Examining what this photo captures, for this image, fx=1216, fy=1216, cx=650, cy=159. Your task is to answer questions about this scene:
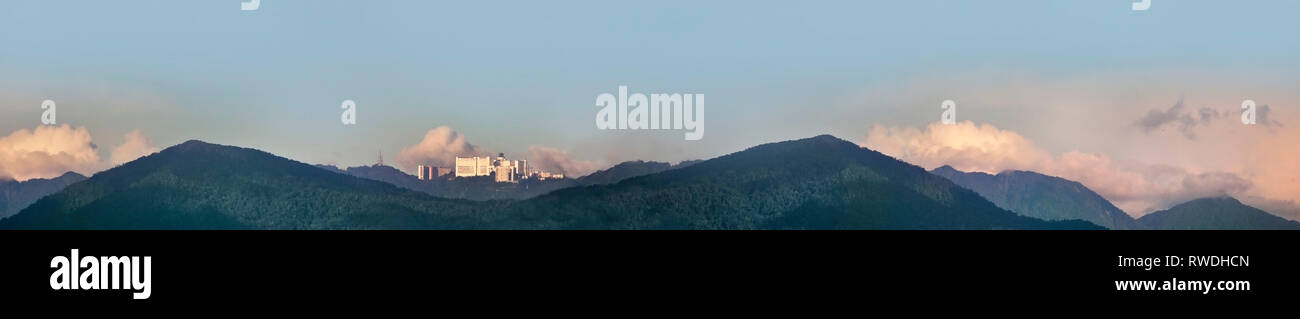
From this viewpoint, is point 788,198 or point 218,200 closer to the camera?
point 218,200

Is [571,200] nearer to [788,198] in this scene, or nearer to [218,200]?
[788,198]

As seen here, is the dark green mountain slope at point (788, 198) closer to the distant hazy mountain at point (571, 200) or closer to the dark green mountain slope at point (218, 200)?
the distant hazy mountain at point (571, 200)

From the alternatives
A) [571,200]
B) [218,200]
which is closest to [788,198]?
[571,200]

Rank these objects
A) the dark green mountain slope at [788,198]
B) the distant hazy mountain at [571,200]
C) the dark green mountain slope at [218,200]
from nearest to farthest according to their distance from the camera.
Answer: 1. the dark green mountain slope at [218,200]
2. the distant hazy mountain at [571,200]
3. the dark green mountain slope at [788,198]

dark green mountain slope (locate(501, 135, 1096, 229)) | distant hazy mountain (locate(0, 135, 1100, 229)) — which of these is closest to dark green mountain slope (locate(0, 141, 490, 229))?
distant hazy mountain (locate(0, 135, 1100, 229))

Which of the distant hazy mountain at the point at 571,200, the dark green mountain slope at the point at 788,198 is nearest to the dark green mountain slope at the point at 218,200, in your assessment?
the distant hazy mountain at the point at 571,200

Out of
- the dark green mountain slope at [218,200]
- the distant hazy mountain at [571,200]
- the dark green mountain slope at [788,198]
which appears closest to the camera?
the dark green mountain slope at [218,200]

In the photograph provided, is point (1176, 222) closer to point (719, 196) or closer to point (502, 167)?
point (719, 196)

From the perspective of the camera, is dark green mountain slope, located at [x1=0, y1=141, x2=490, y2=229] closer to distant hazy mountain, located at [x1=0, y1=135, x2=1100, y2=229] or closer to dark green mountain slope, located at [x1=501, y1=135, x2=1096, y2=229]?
distant hazy mountain, located at [x1=0, y1=135, x2=1100, y2=229]
